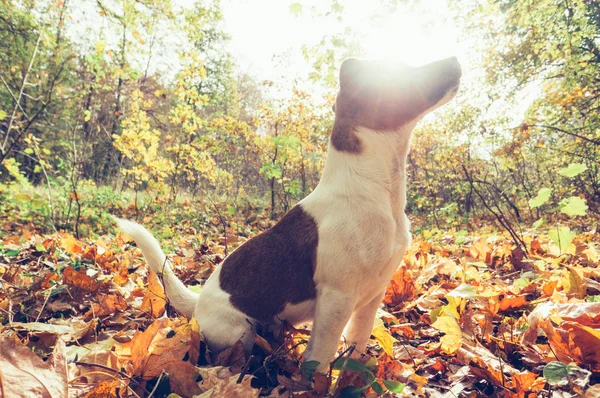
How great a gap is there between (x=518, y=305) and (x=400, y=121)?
1452 millimetres

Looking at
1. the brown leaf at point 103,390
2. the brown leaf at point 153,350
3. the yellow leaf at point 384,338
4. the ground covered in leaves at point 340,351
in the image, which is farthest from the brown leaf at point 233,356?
the yellow leaf at point 384,338

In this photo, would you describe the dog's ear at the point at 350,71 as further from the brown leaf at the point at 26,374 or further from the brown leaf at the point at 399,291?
the brown leaf at the point at 26,374

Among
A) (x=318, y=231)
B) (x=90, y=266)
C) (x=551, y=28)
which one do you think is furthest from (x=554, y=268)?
(x=551, y=28)

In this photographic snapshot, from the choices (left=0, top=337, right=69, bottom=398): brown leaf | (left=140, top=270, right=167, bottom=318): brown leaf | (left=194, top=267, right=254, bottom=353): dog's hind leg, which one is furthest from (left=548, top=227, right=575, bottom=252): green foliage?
(left=0, top=337, right=69, bottom=398): brown leaf

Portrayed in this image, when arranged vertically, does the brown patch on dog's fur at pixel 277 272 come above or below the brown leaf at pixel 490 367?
above

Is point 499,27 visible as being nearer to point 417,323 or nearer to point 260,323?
point 417,323

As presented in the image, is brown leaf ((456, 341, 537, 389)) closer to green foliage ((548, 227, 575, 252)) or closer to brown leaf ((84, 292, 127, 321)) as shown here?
green foliage ((548, 227, 575, 252))

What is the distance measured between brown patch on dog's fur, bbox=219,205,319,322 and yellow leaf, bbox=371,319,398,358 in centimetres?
51

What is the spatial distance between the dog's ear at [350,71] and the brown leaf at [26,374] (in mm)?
1777

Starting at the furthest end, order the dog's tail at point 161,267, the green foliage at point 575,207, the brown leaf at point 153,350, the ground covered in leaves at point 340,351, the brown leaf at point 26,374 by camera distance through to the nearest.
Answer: the green foliage at point 575,207
the dog's tail at point 161,267
the brown leaf at point 153,350
the ground covered in leaves at point 340,351
the brown leaf at point 26,374

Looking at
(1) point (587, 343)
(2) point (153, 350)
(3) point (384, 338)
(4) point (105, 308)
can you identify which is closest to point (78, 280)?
(4) point (105, 308)

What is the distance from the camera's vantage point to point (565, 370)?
133cm

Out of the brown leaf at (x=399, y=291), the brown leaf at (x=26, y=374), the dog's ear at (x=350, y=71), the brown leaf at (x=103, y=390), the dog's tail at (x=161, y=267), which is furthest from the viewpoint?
the brown leaf at (x=399, y=291)

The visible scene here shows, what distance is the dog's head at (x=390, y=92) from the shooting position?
1973mm
